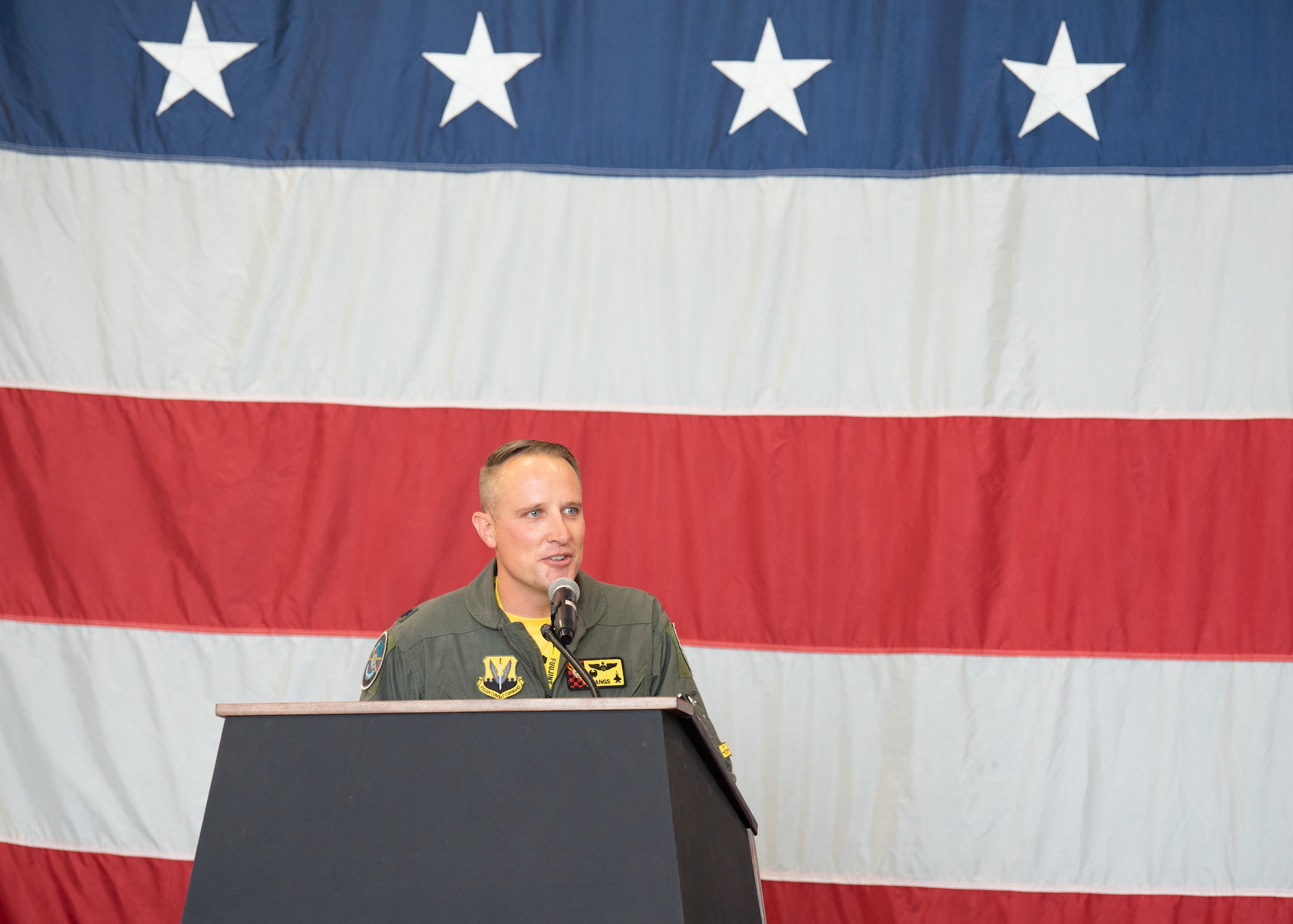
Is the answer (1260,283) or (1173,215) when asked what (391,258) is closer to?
(1173,215)

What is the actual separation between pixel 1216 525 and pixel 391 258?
7.58ft

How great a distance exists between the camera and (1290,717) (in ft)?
8.93

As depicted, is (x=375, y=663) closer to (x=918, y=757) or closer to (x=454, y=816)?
(x=454, y=816)

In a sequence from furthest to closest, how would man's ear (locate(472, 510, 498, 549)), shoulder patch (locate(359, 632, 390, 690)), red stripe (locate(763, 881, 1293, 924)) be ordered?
red stripe (locate(763, 881, 1293, 924)), man's ear (locate(472, 510, 498, 549)), shoulder patch (locate(359, 632, 390, 690))

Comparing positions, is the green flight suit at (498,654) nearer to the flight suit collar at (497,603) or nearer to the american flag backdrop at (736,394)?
the flight suit collar at (497,603)

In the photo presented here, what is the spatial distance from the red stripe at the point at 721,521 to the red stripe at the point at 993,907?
24.7 inches

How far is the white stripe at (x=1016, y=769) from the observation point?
273 cm

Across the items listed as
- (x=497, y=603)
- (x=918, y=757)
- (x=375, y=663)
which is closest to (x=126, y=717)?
(x=375, y=663)

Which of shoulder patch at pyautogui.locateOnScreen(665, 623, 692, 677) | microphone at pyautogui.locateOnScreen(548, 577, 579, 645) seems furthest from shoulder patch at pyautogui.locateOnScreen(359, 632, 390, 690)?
shoulder patch at pyautogui.locateOnScreen(665, 623, 692, 677)

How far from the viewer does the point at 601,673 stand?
2010 millimetres

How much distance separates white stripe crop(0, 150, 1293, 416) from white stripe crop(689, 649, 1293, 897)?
70 centimetres

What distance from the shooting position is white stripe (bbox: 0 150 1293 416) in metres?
2.83

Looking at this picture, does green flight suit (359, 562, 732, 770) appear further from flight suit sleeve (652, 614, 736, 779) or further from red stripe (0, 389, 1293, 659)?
red stripe (0, 389, 1293, 659)

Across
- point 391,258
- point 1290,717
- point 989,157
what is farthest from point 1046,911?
point 391,258
